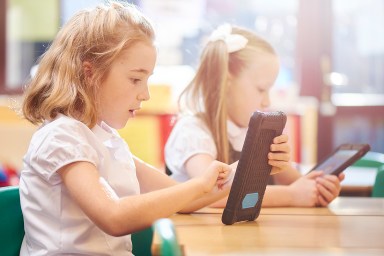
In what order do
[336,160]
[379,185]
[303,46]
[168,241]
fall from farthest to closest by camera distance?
[303,46], [379,185], [336,160], [168,241]

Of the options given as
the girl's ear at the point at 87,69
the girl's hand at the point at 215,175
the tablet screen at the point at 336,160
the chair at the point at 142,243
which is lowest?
the chair at the point at 142,243

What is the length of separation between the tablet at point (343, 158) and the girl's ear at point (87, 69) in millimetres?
A: 652

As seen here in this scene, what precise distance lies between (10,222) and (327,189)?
29.0 inches

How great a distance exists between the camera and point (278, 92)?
5.12m

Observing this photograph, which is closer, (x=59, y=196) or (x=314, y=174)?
(x=59, y=196)

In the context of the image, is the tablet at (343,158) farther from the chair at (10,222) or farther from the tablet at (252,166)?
the chair at (10,222)

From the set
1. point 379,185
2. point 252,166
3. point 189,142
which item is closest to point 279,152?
point 252,166

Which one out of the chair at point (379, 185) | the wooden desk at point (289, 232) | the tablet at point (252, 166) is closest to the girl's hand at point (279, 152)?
the tablet at point (252, 166)

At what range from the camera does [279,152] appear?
1.38 meters

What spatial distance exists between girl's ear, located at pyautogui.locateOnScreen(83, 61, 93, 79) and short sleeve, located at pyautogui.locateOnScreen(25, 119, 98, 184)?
0.13 metres

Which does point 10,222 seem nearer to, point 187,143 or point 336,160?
point 187,143

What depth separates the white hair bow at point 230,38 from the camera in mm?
1998

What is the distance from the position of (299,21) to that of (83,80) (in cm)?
418

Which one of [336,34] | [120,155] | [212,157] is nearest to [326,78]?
[336,34]
